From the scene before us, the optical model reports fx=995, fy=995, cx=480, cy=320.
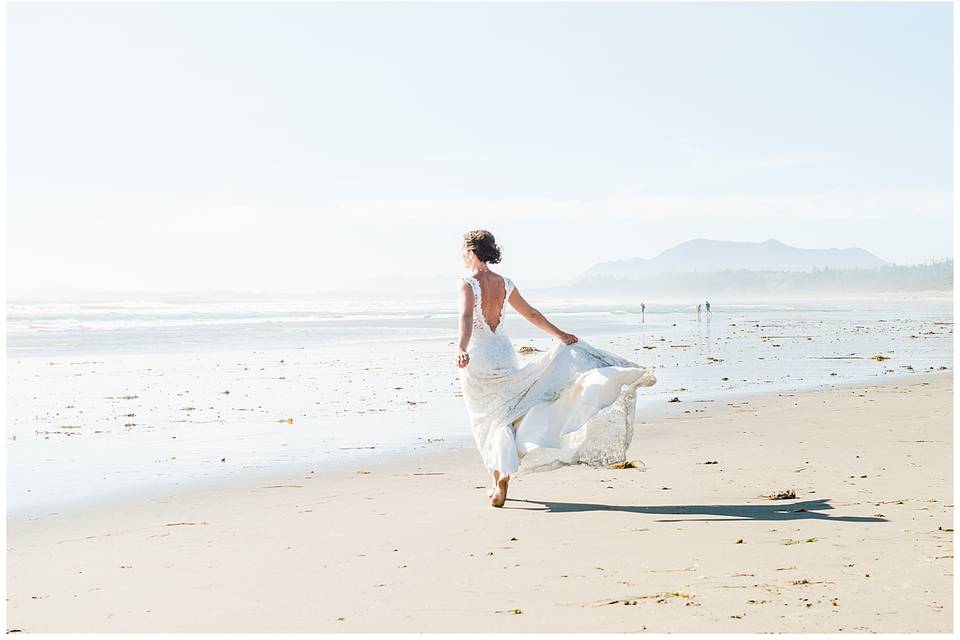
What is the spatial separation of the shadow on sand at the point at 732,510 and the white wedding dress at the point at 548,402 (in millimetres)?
495

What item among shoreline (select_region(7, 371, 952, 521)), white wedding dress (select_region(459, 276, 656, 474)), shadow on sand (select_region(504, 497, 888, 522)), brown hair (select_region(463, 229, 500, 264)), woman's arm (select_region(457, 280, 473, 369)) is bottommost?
shoreline (select_region(7, 371, 952, 521))

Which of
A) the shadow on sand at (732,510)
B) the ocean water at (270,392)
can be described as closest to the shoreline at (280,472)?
the ocean water at (270,392)

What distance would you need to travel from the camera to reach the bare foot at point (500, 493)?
7215 mm

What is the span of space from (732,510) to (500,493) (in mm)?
1643

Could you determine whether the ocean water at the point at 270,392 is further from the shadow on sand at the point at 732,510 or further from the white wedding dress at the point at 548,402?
the shadow on sand at the point at 732,510

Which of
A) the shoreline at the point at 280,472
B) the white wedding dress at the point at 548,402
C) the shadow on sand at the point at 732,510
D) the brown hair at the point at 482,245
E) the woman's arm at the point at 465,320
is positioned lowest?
the shoreline at the point at 280,472

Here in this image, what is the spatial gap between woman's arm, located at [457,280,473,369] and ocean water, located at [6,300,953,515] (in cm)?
129

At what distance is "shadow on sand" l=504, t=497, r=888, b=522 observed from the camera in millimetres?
6617

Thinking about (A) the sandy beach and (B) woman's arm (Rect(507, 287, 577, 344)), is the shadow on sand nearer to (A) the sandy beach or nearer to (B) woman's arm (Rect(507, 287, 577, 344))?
(A) the sandy beach

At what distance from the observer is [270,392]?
591 inches

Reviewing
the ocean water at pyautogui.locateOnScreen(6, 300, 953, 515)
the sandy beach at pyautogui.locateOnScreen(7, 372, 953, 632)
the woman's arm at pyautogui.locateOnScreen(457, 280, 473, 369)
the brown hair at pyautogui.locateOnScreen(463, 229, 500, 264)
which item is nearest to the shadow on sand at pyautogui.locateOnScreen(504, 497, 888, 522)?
the sandy beach at pyautogui.locateOnScreen(7, 372, 953, 632)

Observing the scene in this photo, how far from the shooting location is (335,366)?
65.6 feet

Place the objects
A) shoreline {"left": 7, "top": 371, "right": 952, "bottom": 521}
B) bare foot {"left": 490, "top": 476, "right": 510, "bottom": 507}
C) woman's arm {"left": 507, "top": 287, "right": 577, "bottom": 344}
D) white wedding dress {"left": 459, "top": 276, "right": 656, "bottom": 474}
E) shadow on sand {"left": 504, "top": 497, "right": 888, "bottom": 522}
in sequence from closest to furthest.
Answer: shadow on sand {"left": 504, "top": 497, "right": 888, "bottom": 522} < bare foot {"left": 490, "top": 476, "right": 510, "bottom": 507} < shoreline {"left": 7, "top": 371, "right": 952, "bottom": 521} < white wedding dress {"left": 459, "top": 276, "right": 656, "bottom": 474} < woman's arm {"left": 507, "top": 287, "right": 577, "bottom": 344}

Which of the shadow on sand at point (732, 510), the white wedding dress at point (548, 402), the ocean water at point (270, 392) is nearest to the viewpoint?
the shadow on sand at point (732, 510)
